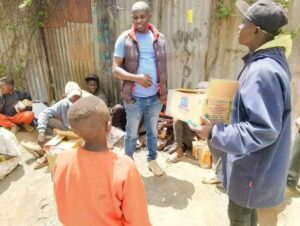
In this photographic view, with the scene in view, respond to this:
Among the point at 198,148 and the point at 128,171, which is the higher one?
the point at 128,171

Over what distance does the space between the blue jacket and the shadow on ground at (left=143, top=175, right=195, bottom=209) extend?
4.99 feet

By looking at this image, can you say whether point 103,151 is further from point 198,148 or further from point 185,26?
point 185,26

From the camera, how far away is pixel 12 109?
527cm

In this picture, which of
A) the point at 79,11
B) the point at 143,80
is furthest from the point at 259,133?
the point at 79,11

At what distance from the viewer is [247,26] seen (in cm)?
169

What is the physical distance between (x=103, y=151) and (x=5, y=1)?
16.5 ft

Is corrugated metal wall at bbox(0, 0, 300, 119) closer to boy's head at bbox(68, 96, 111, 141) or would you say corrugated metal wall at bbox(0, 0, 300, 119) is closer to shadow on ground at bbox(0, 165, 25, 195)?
shadow on ground at bbox(0, 165, 25, 195)

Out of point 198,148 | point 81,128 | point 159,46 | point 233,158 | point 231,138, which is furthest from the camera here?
point 198,148

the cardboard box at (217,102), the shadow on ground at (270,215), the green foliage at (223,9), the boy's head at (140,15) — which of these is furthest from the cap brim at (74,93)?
the shadow on ground at (270,215)

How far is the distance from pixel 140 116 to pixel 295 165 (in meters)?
1.76

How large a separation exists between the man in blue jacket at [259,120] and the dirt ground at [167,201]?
1283 mm

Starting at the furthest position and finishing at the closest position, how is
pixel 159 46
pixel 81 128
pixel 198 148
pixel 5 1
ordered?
1. pixel 5 1
2. pixel 198 148
3. pixel 159 46
4. pixel 81 128

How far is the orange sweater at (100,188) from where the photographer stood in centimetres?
147

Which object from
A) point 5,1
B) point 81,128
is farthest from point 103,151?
point 5,1
